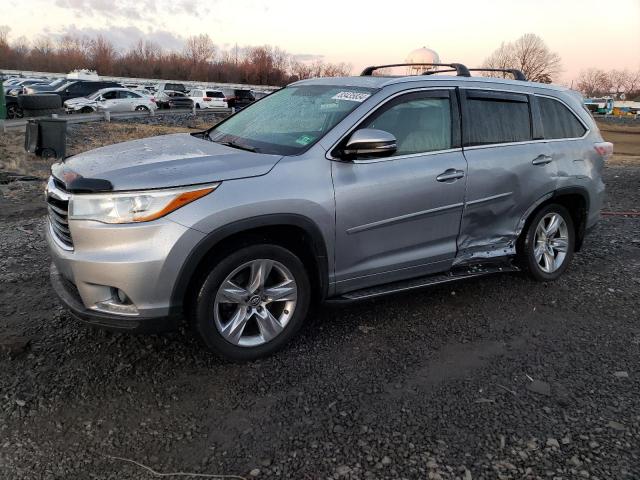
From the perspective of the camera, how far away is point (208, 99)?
37.4m

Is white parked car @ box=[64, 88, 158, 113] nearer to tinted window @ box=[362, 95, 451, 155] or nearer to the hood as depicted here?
the hood

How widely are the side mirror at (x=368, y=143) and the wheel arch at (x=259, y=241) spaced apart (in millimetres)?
571

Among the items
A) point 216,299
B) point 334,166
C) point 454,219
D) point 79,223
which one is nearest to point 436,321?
point 454,219

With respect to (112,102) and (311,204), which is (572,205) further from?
(112,102)

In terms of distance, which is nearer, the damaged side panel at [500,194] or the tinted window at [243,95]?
the damaged side panel at [500,194]

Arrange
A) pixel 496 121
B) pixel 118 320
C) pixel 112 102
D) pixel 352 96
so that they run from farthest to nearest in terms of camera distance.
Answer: pixel 112 102
pixel 496 121
pixel 352 96
pixel 118 320

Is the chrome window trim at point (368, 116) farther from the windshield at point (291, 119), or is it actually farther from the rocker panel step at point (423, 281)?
the rocker panel step at point (423, 281)

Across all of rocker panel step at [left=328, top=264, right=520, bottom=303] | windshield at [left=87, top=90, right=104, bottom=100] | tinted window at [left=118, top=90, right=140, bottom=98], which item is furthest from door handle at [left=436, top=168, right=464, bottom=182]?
tinted window at [left=118, top=90, right=140, bottom=98]

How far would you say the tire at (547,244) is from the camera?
4703 mm

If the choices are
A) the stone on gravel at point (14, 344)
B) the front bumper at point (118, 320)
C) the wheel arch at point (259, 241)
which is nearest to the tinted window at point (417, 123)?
the wheel arch at point (259, 241)

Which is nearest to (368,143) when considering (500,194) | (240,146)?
(240,146)

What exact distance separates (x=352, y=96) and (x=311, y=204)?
3.38 feet

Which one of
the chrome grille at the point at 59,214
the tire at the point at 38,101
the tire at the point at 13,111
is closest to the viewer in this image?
the chrome grille at the point at 59,214

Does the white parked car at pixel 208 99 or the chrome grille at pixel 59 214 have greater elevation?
the white parked car at pixel 208 99
